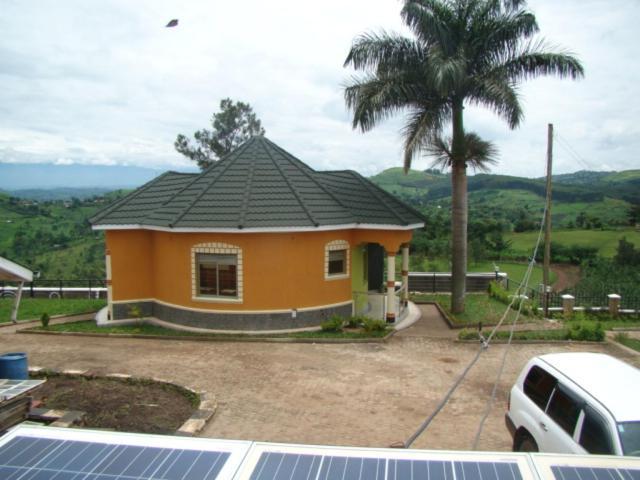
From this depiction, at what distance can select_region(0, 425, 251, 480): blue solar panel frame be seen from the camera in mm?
3646

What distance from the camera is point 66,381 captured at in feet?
35.4

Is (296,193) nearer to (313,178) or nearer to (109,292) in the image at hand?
(313,178)

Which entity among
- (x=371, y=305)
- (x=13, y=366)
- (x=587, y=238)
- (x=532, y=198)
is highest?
(x=532, y=198)

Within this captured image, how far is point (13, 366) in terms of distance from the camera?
9250 millimetres

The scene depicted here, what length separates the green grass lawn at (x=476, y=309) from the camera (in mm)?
17578

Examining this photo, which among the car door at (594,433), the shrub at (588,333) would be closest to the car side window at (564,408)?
the car door at (594,433)

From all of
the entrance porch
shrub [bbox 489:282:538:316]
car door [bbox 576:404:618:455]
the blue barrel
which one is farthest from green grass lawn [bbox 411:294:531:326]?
the blue barrel

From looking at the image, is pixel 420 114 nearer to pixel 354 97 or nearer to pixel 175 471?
pixel 354 97

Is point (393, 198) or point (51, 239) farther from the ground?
point (393, 198)

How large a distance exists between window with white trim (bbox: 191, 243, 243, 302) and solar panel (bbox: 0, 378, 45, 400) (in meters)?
7.99

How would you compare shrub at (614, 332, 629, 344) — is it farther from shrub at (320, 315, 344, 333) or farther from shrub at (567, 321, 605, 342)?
shrub at (320, 315, 344, 333)

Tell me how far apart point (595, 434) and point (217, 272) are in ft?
39.3

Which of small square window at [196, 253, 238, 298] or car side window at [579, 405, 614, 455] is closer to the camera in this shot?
car side window at [579, 405, 614, 455]

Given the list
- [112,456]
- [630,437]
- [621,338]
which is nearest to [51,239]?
[621,338]
